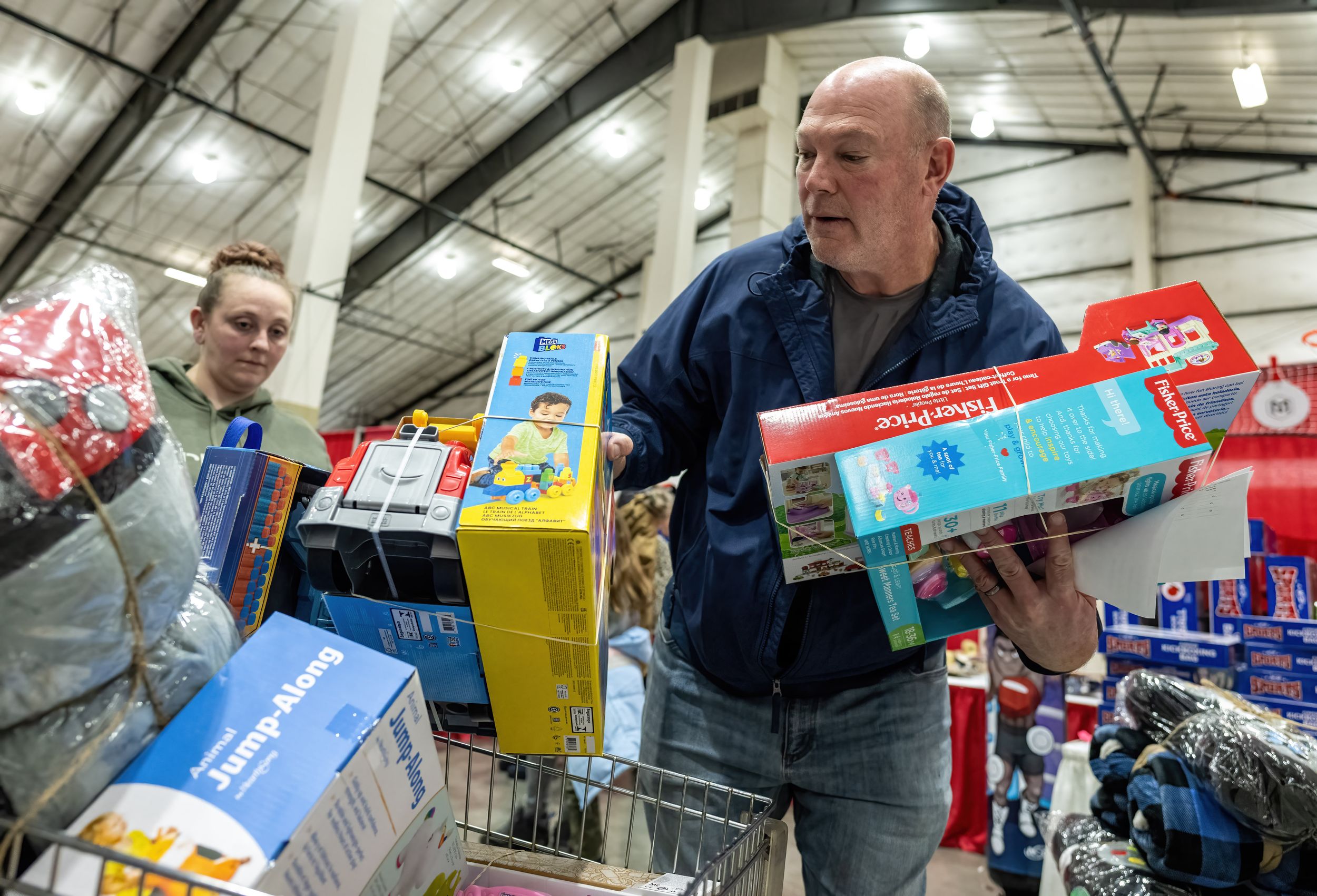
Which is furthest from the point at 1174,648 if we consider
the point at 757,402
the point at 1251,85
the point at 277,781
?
the point at 1251,85

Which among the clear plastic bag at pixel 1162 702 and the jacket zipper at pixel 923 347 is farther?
the clear plastic bag at pixel 1162 702

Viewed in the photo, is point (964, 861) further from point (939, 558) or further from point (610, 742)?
point (939, 558)

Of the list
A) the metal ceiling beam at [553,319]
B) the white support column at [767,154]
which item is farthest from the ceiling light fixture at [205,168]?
the white support column at [767,154]

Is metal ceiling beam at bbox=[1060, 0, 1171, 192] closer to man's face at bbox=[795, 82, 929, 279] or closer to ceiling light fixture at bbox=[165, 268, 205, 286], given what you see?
man's face at bbox=[795, 82, 929, 279]

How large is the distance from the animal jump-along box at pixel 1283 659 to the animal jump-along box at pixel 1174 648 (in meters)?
0.05

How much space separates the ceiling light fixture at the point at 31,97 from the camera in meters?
9.24

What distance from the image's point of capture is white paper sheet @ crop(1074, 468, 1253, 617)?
877 millimetres

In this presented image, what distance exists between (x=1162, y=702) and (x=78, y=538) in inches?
80.8

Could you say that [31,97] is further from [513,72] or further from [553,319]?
[553,319]

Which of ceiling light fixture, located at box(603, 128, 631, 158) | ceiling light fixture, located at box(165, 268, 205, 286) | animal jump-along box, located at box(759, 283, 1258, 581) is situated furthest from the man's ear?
ceiling light fixture, located at box(165, 268, 205, 286)

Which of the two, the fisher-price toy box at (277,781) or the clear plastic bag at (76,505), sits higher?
the clear plastic bag at (76,505)

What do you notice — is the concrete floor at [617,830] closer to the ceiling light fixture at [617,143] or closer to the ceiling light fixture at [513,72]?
the ceiling light fixture at [513,72]

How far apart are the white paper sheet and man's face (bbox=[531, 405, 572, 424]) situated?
626mm

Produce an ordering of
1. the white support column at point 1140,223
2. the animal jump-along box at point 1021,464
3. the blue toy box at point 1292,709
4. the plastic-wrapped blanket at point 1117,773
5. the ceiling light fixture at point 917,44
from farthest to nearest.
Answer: the white support column at point 1140,223 < the ceiling light fixture at point 917,44 < the blue toy box at point 1292,709 < the plastic-wrapped blanket at point 1117,773 < the animal jump-along box at point 1021,464
